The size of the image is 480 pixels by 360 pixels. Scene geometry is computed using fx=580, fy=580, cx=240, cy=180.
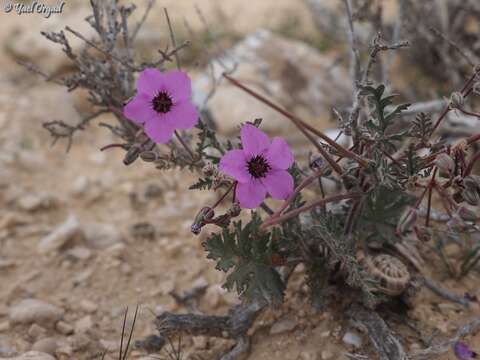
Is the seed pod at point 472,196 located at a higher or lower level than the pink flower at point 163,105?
lower

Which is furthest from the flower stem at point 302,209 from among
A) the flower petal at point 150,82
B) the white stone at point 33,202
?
the white stone at point 33,202

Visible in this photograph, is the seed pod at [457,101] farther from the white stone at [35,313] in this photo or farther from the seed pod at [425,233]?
the white stone at [35,313]

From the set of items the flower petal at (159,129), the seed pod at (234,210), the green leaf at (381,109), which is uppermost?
the flower petal at (159,129)

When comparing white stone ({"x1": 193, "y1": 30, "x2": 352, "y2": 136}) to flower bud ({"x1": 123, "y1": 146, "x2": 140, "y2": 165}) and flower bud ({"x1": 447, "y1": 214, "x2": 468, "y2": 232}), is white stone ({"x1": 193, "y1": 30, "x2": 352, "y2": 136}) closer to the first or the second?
flower bud ({"x1": 123, "y1": 146, "x2": 140, "y2": 165})

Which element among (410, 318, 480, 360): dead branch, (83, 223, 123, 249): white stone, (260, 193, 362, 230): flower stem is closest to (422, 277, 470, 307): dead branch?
(410, 318, 480, 360): dead branch

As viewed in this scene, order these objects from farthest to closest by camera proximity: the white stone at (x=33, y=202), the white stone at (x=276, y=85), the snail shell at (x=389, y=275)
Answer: the white stone at (x=276, y=85) → the white stone at (x=33, y=202) → the snail shell at (x=389, y=275)

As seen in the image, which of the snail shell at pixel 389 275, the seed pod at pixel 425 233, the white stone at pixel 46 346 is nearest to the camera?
the seed pod at pixel 425 233

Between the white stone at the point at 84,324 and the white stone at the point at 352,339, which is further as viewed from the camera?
the white stone at the point at 84,324

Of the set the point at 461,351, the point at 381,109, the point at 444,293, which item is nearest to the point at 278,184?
the point at 381,109
